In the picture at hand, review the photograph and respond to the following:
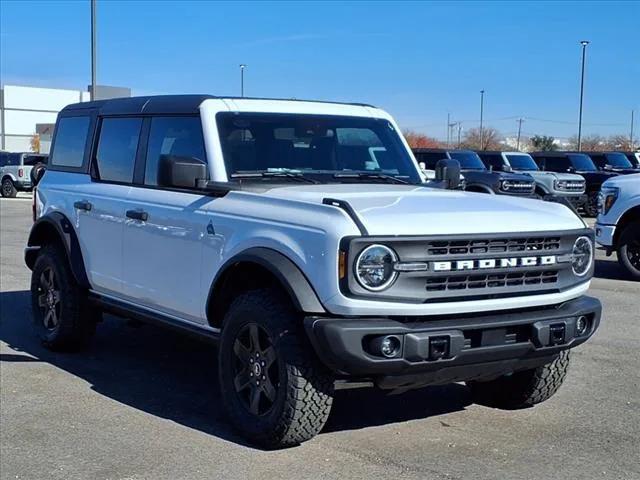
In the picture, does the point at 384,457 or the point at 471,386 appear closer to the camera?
the point at 384,457

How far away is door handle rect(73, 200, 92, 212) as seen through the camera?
22.4 feet

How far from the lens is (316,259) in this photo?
4492mm

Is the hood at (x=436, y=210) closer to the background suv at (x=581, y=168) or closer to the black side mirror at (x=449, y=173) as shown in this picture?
the black side mirror at (x=449, y=173)

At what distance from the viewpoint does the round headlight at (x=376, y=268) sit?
4.37m

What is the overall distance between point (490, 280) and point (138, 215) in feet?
8.65

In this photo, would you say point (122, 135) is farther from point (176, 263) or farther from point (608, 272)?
point (608, 272)

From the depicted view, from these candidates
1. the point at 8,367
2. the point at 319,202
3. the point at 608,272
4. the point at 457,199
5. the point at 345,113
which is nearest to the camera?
the point at 319,202

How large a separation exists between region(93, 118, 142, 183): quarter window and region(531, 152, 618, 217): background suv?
742 inches

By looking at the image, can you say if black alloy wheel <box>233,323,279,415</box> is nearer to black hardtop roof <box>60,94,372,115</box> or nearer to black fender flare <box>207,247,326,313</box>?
black fender flare <box>207,247,326,313</box>

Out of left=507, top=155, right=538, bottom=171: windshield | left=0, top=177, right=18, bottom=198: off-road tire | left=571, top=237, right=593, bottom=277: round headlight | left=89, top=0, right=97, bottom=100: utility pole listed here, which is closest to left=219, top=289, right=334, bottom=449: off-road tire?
left=571, top=237, right=593, bottom=277: round headlight

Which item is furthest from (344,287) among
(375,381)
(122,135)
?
(122,135)

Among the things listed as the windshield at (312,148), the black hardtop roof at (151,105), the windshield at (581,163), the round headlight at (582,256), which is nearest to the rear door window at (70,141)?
the black hardtop roof at (151,105)

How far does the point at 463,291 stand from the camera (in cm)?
459

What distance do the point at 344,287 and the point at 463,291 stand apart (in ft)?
A: 2.23
